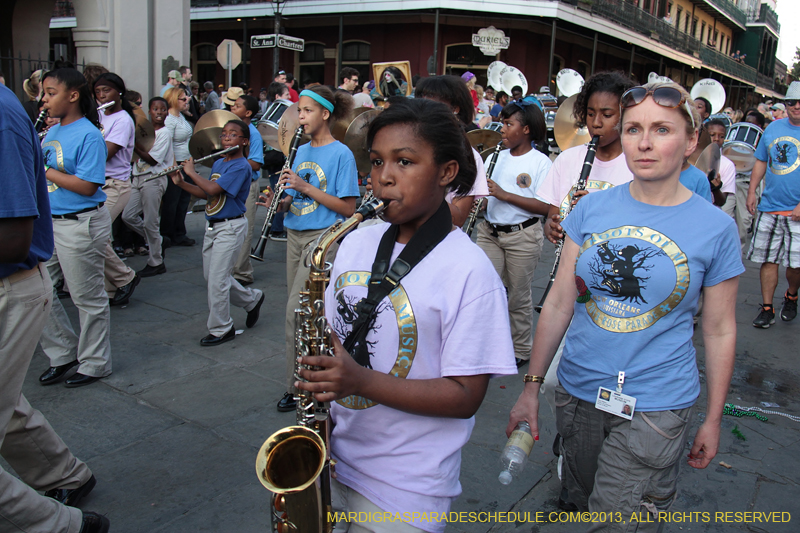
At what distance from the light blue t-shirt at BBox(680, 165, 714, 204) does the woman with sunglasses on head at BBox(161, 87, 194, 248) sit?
6.26 metres

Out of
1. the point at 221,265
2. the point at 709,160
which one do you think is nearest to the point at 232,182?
the point at 221,265

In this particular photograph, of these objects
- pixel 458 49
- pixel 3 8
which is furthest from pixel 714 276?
pixel 458 49

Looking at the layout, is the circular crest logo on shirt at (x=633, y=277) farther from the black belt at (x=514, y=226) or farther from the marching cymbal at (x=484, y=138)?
the marching cymbal at (x=484, y=138)

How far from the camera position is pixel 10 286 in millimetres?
2488

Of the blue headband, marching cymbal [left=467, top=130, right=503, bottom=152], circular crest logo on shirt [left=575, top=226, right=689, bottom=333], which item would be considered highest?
the blue headband

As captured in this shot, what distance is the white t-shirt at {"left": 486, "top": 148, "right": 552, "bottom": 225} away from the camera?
4.84 metres

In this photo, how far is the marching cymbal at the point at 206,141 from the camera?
634cm

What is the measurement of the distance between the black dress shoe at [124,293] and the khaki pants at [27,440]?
3279 mm

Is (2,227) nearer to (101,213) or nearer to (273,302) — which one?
(101,213)

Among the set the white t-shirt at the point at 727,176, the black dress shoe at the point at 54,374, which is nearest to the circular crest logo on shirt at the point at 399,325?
the black dress shoe at the point at 54,374

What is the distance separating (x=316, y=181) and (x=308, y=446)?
8.63 ft

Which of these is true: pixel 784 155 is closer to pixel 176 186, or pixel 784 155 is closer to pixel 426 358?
pixel 426 358

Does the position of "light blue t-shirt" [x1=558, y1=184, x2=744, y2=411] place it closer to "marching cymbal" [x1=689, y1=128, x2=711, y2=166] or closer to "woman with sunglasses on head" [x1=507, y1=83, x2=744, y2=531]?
"woman with sunglasses on head" [x1=507, y1=83, x2=744, y2=531]

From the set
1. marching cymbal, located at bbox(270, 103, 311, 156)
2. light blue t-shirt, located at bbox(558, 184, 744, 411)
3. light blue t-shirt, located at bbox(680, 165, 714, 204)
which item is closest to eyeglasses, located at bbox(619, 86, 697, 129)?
light blue t-shirt, located at bbox(558, 184, 744, 411)
